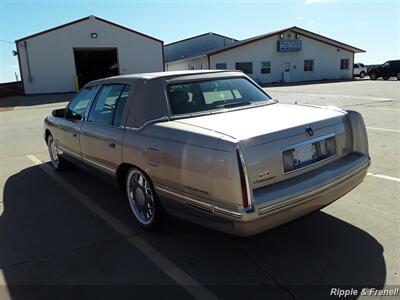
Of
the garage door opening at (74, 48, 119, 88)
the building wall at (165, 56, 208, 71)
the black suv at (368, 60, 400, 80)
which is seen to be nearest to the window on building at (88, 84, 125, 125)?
the building wall at (165, 56, 208, 71)

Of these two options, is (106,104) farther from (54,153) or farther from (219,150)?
(54,153)

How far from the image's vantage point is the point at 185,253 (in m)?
3.62

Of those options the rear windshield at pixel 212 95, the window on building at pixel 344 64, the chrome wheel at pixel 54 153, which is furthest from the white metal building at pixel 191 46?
the rear windshield at pixel 212 95

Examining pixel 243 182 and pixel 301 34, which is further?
pixel 301 34

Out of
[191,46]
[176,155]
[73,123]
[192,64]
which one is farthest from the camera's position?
[191,46]

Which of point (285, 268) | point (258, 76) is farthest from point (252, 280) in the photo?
point (258, 76)

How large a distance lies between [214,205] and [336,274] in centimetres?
115

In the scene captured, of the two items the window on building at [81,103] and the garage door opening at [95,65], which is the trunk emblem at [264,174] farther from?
the garage door opening at [95,65]

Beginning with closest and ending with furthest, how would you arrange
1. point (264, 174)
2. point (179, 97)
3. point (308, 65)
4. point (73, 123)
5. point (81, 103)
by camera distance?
1. point (264, 174)
2. point (179, 97)
3. point (73, 123)
4. point (81, 103)
5. point (308, 65)

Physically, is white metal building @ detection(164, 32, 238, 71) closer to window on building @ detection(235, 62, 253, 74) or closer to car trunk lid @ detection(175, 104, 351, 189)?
window on building @ detection(235, 62, 253, 74)

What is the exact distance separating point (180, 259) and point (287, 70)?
40.5 meters

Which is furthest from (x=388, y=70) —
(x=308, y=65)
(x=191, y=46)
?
(x=191, y=46)

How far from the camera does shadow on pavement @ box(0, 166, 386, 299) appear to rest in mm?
3033

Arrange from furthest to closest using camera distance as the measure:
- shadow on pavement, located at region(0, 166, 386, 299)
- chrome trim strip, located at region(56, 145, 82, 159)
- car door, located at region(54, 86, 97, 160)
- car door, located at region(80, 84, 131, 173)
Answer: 1. chrome trim strip, located at region(56, 145, 82, 159)
2. car door, located at region(54, 86, 97, 160)
3. car door, located at region(80, 84, 131, 173)
4. shadow on pavement, located at region(0, 166, 386, 299)
